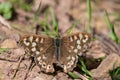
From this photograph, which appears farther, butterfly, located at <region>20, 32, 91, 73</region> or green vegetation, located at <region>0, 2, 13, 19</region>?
green vegetation, located at <region>0, 2, 13, 19</region>

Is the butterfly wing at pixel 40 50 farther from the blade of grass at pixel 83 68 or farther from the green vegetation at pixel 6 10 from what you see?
the green vegetation at pixel 6 10

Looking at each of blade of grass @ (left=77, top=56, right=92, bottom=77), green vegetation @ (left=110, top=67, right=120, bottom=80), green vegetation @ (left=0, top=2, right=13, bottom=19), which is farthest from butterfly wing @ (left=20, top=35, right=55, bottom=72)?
green vegetation @ (left=0, top=2, right=13, bottom=19)

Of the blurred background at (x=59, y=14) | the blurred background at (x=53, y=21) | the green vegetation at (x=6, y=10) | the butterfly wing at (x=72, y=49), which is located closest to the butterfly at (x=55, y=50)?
the butterfly wing at (x=72, y=49)

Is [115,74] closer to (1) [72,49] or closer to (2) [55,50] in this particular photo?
(1) [72,49]

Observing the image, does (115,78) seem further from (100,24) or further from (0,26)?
(100,24)

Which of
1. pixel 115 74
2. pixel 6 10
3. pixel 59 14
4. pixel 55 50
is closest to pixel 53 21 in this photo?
pixel 6 10

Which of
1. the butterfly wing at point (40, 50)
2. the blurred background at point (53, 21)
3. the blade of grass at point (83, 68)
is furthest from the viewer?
the blurred background at point (53, 21)

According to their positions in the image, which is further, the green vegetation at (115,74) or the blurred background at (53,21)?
the blurred background at (53,21)

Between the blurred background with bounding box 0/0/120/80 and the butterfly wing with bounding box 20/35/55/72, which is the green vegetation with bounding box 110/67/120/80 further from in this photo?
the butterfly wing with bounding box 20/35/55/72
